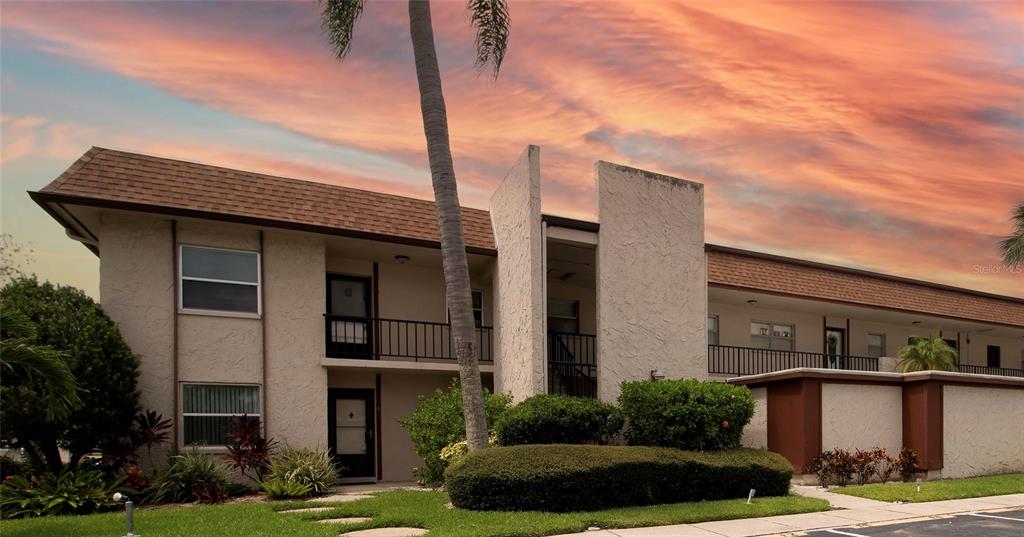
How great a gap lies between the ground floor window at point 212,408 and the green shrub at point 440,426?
3728mm

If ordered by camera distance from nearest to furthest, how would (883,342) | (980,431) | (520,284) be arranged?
(520,284), (980,431), (883,342)

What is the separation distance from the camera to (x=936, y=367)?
1000 inches

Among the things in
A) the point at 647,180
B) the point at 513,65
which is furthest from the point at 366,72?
the point at 647,180

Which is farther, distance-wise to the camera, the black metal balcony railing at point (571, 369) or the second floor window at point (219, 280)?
the black metal balcony railing at point (571, 369)

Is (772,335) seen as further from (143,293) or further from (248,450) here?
(143,293)

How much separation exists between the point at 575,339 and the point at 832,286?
1037 cm

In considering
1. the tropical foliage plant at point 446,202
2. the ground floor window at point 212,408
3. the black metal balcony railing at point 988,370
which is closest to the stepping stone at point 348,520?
the tropical foliage plant at point 446,202

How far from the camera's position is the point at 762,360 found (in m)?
26.3

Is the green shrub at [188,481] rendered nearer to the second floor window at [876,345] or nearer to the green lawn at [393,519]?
the green lawn at [393,519]

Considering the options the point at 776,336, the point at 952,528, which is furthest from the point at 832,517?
the point at 776,336

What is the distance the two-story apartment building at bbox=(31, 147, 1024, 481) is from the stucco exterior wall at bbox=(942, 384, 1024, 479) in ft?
20.6

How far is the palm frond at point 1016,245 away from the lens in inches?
1094

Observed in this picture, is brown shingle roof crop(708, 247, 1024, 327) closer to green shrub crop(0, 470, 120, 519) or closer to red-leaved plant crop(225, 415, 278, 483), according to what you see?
red-leaved plant crop(225, 415, 278, 483)

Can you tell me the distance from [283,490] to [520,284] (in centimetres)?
672
